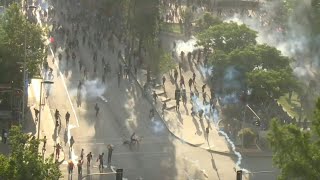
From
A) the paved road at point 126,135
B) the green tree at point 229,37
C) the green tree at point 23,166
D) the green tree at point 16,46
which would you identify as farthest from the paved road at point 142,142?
the green tree at point 23,166

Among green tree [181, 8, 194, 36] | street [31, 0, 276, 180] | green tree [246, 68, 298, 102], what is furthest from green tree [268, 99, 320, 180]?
green tree [181, 8, 194, 36]

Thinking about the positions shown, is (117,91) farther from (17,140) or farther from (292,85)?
(17,140)

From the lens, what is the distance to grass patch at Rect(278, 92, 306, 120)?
159 feet

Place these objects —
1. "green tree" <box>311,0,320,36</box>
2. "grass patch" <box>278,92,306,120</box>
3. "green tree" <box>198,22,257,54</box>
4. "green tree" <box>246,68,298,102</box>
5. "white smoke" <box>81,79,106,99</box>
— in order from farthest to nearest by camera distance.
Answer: "green tree" <box>311,0,320,36</box> < "green tree" <box>198,22,257,54</box> < "grass patch" <box>278,92,306,120</box> < "white smoke" <box>81,79,106,99</box> < "green tree" <box>246,68,298,102</box>

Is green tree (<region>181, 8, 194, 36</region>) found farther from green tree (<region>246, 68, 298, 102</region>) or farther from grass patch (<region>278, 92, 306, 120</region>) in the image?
green tree (<region>246, 68, 298, 102</region>)

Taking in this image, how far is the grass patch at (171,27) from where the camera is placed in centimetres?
6389

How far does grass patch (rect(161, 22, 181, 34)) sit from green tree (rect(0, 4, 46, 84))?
23.6m

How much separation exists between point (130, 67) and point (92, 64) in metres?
3.44

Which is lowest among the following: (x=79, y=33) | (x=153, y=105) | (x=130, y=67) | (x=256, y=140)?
(x=256, y=140)

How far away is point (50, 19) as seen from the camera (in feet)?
211

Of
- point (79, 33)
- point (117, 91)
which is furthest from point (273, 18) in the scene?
point (117, 91)

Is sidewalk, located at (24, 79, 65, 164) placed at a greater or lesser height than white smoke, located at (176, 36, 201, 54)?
lesser

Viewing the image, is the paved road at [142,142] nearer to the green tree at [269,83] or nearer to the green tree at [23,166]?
the green tree at [269,83]

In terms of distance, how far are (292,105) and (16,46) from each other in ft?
80.6
